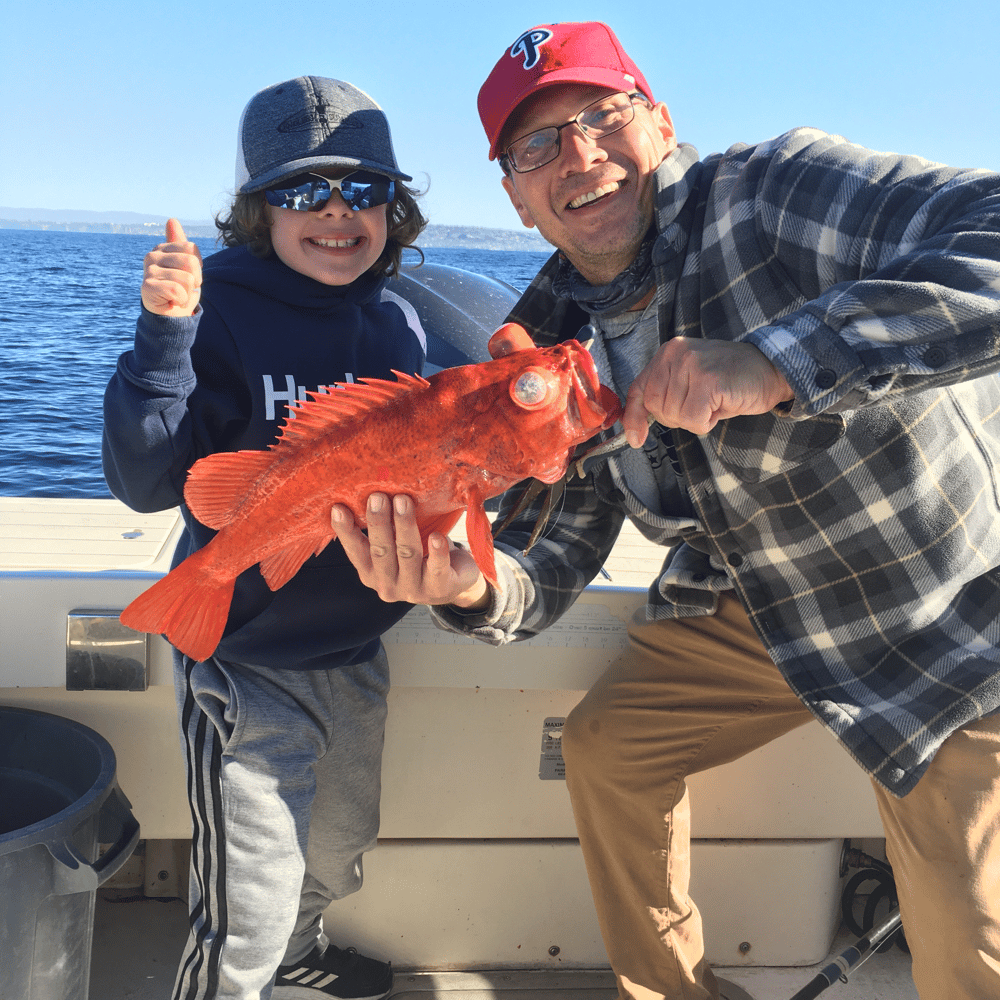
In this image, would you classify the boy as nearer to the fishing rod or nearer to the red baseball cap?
the red baseball cap

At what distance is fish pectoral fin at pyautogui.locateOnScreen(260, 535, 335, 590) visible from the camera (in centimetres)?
187

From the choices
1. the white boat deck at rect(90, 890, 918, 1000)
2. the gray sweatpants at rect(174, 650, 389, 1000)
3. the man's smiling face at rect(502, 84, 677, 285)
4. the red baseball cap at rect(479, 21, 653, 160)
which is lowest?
the white boat deck at rect(90, 890, 918, 1000)

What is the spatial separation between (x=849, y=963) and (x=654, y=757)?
3.02 ft

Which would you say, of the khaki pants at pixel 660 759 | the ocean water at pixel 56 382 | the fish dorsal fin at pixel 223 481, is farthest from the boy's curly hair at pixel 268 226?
the ocean water at pixel 56 382

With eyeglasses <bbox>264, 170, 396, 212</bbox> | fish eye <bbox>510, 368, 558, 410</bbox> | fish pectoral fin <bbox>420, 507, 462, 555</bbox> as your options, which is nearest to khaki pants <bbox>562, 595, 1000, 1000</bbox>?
fish pectoral fin <bbox>420, 507, 462, 555</bbox>

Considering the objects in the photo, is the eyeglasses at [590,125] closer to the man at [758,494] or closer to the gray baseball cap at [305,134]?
the man at [758,494]

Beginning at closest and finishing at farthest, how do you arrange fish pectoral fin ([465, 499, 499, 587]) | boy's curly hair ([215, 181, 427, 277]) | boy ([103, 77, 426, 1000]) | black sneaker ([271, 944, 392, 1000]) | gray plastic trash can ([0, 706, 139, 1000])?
fish pectoral fin ([465, 499, 499, 587]) < gray plastic trash can ([0, 706, 139, 1000]) < boy ([103, 77, 426, 1000]) < boy's curly hair ([215, 181, 427, 277]) < black sneaker ([271, 944, 392, 1000])

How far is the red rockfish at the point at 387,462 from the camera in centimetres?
154

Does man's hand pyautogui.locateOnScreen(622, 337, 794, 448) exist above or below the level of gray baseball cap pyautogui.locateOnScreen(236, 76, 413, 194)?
below

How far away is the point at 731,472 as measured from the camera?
2.18 metres

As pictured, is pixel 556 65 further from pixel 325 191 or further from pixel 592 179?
pixel 325 191

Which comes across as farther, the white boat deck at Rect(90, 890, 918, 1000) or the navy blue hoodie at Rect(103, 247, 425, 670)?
the white boat deck at Rect(90, 890, 918, 1000)

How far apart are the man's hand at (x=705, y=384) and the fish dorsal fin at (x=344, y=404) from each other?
0.44m

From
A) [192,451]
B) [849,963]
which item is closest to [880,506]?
[849,963]
